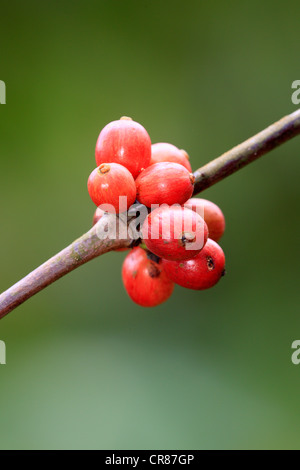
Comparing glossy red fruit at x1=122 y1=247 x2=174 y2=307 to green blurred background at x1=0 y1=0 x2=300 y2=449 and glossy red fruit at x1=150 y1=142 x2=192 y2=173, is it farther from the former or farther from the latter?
green blurred background at x1=0 y1=0 x2=300 y2=449

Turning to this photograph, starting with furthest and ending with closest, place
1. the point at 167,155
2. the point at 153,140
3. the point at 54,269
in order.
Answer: the point at 153,140, the point at 167,155, the point at 54,269

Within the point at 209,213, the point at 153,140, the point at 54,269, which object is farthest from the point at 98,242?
the point at 153,140

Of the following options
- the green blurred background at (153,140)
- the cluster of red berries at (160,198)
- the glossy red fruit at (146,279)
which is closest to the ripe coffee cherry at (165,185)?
the cluster of red berries at (160,198)

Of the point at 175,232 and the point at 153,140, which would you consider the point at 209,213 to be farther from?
the point at 153,140

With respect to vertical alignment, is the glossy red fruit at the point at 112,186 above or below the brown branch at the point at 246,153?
below

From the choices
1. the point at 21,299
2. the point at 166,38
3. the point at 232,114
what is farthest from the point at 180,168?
the point at 166,38

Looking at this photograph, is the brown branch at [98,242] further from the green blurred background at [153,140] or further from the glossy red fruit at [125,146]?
the green blurred background at [153,140]

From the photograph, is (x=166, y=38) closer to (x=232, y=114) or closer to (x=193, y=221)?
(x=232, y=114)
